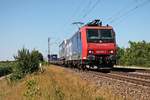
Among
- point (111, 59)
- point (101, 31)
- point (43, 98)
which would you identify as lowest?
point (43, 98)

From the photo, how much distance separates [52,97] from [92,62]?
53.5ft

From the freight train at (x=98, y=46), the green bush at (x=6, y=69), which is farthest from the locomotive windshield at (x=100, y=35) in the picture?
the green bush at (x=6, y=69)

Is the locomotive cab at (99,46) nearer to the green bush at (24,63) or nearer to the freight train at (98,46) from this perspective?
the freight train at (98,46)

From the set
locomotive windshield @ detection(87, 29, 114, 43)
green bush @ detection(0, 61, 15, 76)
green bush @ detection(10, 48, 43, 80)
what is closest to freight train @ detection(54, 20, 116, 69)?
locomotive windshield @ detection(87, 29, 114, 43)

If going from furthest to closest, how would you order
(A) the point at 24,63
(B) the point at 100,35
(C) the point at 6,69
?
(C) the point at 6,69 → (A) the point at 24,63 → (B) the point at 100,35

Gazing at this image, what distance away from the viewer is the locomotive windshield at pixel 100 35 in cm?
2855

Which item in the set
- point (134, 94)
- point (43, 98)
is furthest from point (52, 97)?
point (134, 94)

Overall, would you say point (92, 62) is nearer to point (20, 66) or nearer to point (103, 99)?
point (20, 66)

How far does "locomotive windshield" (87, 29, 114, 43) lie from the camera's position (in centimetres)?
2855

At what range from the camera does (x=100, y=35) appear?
28641 millimetres

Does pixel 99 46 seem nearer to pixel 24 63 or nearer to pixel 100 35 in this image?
pixel 100 35

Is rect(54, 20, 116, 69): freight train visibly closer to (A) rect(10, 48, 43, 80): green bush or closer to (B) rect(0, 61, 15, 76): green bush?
(A) rect(10, 48, 43, 80): green bush

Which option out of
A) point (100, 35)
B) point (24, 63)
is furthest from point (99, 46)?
point (24, 63)

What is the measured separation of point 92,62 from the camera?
93.5 ft
